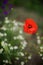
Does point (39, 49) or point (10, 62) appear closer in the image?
point (10, 62)

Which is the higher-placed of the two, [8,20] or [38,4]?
[8,20]

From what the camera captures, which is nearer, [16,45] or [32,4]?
[16,45]

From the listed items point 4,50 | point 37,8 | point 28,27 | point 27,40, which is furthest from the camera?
point 37,8

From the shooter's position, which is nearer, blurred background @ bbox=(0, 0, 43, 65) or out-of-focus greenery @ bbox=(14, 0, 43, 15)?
blurred background @ bbox=(0, 0, 43, 65)

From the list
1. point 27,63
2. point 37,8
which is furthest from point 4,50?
point 37,8

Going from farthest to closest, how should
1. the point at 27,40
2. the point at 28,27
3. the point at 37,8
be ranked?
the point at 37,8 < the point at 27,40 < the point at 28,27

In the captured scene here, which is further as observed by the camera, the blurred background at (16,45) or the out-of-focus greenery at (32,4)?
the out-of-focus greenery at (32,4)

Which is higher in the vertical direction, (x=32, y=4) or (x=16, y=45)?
(x=16, y=45)

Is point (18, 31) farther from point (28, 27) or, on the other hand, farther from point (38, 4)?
point (38, 4)

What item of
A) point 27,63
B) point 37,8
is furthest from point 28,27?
point 37,8
